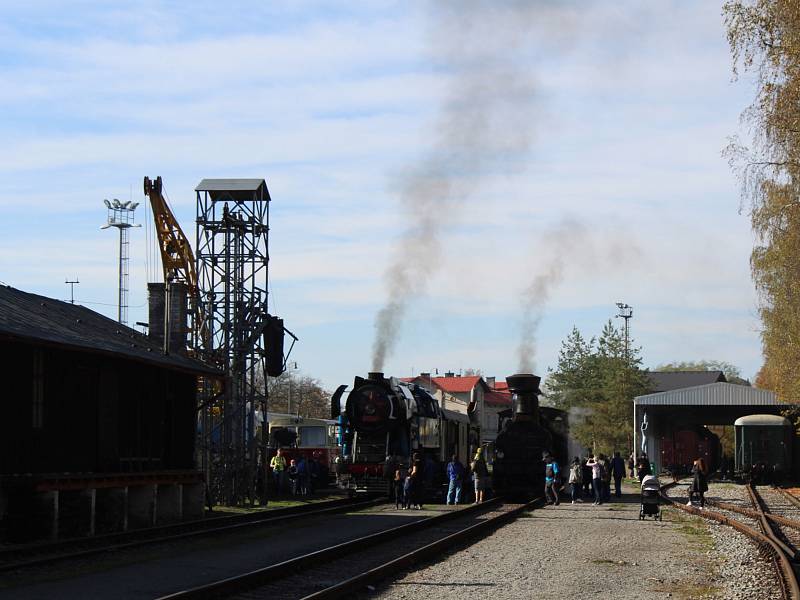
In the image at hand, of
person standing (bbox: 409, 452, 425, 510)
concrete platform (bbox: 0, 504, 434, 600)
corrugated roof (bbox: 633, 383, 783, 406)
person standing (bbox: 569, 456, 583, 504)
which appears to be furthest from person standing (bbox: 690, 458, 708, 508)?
corrugated roof (bbox: 633, 383, 783, 406)

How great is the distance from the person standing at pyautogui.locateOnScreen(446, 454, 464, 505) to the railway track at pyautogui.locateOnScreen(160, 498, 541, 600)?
26.3 feet

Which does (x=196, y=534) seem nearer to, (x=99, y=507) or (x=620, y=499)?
(x=99, y=507)

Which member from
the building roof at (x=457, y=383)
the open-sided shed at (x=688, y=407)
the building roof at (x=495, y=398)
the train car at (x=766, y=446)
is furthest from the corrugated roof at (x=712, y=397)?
the building roof at (x=457, y=383)

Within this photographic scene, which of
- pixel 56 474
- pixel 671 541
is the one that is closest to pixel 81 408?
pixel 56 474

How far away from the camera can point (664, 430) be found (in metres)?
Result: 69.6

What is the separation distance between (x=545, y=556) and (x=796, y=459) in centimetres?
4375

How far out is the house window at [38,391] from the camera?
2168 cm

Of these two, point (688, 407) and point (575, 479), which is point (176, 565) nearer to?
point (575, 479)

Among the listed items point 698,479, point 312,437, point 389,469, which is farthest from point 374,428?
point 312,437

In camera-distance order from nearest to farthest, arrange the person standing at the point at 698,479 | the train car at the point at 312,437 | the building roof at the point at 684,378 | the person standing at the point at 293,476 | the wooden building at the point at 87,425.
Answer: the wooden building at the point at 87,425 < the person standing at the point at 698,479 < the person standing at the point at 293,476 < the train car at the point at 312,437 < the building roof at the point at 684,378

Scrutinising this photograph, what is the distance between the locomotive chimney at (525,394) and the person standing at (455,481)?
7.38 feet

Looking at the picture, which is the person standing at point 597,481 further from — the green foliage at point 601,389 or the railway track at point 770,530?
the green foliage at point 601,389

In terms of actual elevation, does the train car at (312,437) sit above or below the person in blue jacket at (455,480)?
above

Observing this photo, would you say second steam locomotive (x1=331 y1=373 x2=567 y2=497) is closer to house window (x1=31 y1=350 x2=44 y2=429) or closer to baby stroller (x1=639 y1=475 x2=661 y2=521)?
baby stroller (x1=639 y1=475 x2=661 y2=521)
